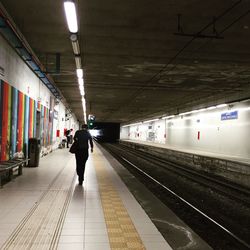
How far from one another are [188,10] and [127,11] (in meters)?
1.34

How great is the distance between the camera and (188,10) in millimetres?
7262

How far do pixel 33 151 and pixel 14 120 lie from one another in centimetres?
232

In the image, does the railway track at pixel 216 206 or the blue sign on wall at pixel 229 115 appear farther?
the blue sign on wall at pixel 229 115

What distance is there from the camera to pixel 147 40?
9406 millimetres

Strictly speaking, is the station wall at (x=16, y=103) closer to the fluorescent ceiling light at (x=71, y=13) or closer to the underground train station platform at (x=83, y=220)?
the underground train station platform at (x=83, y=220)

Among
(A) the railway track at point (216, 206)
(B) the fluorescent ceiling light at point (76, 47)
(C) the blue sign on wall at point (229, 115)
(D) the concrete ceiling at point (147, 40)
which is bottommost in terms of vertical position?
(A) the railway track at point (216, 206)

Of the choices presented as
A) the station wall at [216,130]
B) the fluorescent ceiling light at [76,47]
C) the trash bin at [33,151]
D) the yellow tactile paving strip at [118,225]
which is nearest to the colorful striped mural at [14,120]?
the trash bin at [33,151]

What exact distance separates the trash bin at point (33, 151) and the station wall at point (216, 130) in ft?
36.2

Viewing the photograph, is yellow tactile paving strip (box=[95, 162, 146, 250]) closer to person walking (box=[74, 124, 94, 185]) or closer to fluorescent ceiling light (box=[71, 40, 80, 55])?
person walking (box=[74, 124, 94, 185])

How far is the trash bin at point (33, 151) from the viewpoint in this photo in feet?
40.3

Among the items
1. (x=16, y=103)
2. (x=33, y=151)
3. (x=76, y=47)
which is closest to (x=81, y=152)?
(x=16, y=103)

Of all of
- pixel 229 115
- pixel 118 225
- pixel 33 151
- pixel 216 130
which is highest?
pixel 229 115

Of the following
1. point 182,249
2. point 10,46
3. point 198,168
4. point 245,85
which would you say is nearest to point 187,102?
point 198,168

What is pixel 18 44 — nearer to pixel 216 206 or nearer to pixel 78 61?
pixel 78 61
